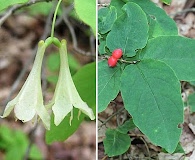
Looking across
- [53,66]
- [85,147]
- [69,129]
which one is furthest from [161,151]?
[85,147]

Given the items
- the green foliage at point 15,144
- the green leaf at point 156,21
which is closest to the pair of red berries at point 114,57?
the green leaf at point 156,21

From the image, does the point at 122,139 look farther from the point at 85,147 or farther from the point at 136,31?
the point at 85,147

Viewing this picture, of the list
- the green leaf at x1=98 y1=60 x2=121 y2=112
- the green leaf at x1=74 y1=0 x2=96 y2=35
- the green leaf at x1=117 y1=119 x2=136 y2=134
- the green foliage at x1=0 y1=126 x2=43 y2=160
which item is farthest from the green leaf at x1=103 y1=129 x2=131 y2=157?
the green foliage at x1=0 y1=126 x2=43 y2=160

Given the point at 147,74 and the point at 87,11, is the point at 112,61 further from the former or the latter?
the point at 87,11

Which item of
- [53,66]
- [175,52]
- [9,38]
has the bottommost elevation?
[9,38]

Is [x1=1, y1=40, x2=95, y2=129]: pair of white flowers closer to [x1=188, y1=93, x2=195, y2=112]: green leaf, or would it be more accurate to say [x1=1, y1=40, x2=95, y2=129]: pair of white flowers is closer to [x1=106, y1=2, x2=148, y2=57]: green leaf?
[x1=106, y1=2, x2=148, y2=57]: green leaf
